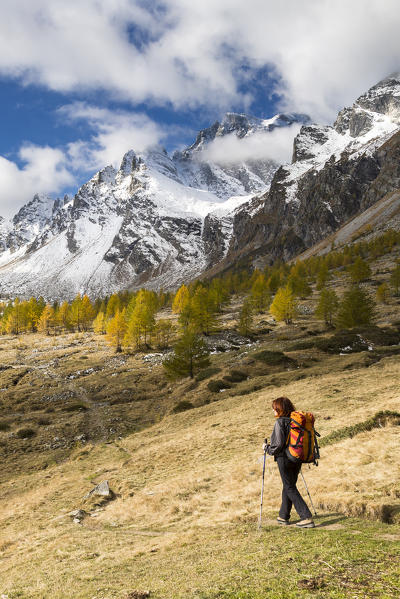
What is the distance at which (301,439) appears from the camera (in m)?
7.64

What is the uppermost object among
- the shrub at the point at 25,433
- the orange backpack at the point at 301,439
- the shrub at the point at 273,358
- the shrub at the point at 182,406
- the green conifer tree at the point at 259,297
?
the green conifer tree at the point at 259,297

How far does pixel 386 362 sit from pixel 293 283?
50555 mm

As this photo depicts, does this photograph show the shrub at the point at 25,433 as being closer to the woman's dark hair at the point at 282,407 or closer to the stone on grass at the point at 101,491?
the stone on grass at the point at 101,491

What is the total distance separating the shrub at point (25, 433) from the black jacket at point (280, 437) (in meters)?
29.4

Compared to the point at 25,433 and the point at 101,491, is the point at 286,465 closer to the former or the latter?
the point at 101,491

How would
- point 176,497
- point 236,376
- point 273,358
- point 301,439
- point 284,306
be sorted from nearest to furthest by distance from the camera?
point 301,439, point 176,497, point 236,376, point 273,358, point 284,306

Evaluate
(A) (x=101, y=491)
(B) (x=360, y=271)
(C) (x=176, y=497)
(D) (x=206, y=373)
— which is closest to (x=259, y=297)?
(B) (x=360, y=271)

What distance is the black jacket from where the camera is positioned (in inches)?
308

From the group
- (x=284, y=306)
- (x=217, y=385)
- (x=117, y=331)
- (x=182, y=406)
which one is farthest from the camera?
(x=284, y=306)

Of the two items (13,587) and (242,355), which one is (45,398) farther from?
(13,587)

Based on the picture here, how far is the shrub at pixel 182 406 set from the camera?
32.5 m

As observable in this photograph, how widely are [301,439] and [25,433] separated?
30.6 meters

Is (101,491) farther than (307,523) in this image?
Yes

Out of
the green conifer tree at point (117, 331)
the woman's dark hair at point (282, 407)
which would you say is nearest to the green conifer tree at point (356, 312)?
the green conifer tree at point (117, 331)
